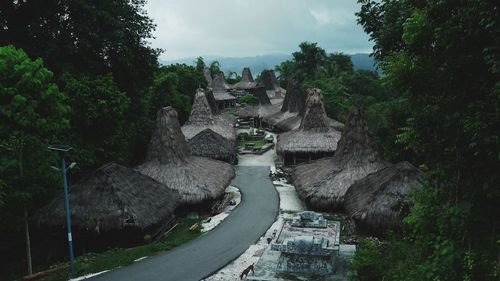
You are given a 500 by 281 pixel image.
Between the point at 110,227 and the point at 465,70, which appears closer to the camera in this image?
the point at 465,70

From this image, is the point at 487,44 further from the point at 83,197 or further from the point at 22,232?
the point at 22,232

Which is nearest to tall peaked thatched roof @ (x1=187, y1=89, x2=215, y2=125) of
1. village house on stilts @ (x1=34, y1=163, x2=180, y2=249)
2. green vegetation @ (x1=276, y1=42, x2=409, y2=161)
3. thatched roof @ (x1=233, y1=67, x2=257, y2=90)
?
green vegetation @ (x1=276, y1=42, x2=409, y2=161)

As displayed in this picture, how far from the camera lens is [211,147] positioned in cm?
3181

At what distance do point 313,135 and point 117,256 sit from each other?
19914 mm

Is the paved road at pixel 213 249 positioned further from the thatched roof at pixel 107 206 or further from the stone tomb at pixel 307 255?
the stone tomb at pixel 307 255

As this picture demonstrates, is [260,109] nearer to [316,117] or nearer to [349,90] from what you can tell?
[349,90]

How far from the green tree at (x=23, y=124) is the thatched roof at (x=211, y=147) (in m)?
16.0

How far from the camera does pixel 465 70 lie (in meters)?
7.72

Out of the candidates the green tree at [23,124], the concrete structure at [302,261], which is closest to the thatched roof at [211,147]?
the green tree at [23,124]

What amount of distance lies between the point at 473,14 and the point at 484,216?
3.58 m

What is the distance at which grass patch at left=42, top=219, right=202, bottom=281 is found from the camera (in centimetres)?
1496

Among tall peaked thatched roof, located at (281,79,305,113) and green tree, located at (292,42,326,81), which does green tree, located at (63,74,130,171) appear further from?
green tree, located at (292,42,326,81)

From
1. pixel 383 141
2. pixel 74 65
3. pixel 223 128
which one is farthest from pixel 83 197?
pixel 223 128

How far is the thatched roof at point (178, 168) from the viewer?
22.4 meters
